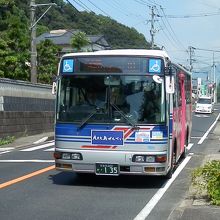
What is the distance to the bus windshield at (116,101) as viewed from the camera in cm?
1043

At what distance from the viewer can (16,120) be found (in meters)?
25.1

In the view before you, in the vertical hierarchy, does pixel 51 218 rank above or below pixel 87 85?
below

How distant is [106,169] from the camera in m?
10.4

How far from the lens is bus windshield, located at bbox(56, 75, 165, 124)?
10.4 metres

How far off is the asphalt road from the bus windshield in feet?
4.73

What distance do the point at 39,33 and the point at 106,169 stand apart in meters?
66.0

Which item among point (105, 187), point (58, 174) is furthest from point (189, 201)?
point (58, 174)

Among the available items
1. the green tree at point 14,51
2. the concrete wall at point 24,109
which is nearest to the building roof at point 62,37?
the green tree at point 14,51

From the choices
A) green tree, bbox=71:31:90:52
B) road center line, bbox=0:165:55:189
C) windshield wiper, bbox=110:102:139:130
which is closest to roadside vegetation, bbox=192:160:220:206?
windshield wiper, bbox=110:102:139:130

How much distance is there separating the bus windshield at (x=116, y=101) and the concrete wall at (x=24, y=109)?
1320 cm

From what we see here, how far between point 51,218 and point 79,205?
111cm

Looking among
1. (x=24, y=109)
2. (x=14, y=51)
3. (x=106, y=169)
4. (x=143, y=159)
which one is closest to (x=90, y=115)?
(x=106, y=169)

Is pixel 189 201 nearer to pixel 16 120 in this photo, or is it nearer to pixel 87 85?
pixel 87 85

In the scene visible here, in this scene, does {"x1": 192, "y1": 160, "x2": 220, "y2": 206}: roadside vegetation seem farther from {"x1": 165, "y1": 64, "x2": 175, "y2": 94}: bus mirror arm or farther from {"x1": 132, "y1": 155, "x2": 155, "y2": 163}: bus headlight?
{"x1": 165, "y1": 64, "x2": 175, "y2": 94}: bus mirror arm
